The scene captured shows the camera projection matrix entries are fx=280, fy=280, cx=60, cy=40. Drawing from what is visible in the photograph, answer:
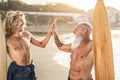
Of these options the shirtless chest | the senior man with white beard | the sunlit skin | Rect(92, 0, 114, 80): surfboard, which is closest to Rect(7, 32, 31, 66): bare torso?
the sunlit skin

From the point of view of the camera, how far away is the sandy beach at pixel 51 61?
90.6 inches

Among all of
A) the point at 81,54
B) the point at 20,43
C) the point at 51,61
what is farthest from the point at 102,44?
the point at 20,43

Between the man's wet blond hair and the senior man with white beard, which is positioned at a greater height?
the man's wet blond hair

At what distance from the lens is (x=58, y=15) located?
7.61 feet

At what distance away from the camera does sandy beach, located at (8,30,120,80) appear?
230 centimetres

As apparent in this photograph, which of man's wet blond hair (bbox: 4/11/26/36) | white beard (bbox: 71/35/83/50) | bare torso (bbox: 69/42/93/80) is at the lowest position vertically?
bare torso (bbox: 69/42/93/80)

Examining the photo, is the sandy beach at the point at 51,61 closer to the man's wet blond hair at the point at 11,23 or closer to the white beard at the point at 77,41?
the white beard at the point at 77,41

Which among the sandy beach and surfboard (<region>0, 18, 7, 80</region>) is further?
the sandy beach

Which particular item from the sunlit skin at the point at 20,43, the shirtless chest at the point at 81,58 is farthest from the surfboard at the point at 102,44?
the sunlit skin at the point at 20,43

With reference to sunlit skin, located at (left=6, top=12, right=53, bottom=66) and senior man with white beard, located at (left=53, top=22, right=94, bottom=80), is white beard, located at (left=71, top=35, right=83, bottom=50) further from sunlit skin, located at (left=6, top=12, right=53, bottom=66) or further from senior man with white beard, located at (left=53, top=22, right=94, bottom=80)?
sunlit skin, located at (left=6, top=12, right=53, bottom=66)

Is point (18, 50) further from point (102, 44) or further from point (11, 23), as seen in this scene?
point (102, 44)

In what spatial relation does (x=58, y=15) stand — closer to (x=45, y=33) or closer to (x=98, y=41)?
(x=45, y=33)

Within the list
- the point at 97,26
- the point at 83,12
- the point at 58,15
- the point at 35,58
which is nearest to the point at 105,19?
the point at 97,26

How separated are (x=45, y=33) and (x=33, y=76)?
0.36 m
